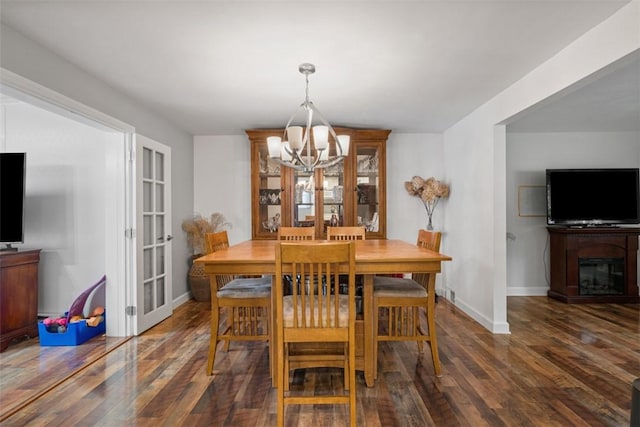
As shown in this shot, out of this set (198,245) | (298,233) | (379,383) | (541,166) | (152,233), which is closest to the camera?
(379,383)

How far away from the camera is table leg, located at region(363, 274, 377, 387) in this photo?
91.4 inches

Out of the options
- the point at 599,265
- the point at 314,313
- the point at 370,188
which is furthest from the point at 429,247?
the point at 599,265

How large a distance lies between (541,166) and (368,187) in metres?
2.46

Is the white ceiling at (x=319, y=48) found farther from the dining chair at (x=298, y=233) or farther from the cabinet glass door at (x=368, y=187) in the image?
the dining chair at (x=298, y=233)

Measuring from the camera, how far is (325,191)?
14.7 feet

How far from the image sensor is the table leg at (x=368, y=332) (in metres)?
2.32

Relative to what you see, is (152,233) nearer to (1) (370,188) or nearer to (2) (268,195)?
(2) (268,195)

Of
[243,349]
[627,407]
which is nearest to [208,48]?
[243,349]

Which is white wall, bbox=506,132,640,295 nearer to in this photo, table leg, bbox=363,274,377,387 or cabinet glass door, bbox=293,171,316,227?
cabinet glass door, bbox=293,171,316,227

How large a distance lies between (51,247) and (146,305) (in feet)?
3.93

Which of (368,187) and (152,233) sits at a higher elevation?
(368,187)

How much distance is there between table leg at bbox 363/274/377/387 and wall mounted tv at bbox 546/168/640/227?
136 inches

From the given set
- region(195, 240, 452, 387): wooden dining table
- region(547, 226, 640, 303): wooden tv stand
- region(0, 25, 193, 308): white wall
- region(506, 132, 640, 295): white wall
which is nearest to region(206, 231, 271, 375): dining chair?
region(195, 240, 452, 387): wooden dining table

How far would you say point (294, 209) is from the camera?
4465 mm
